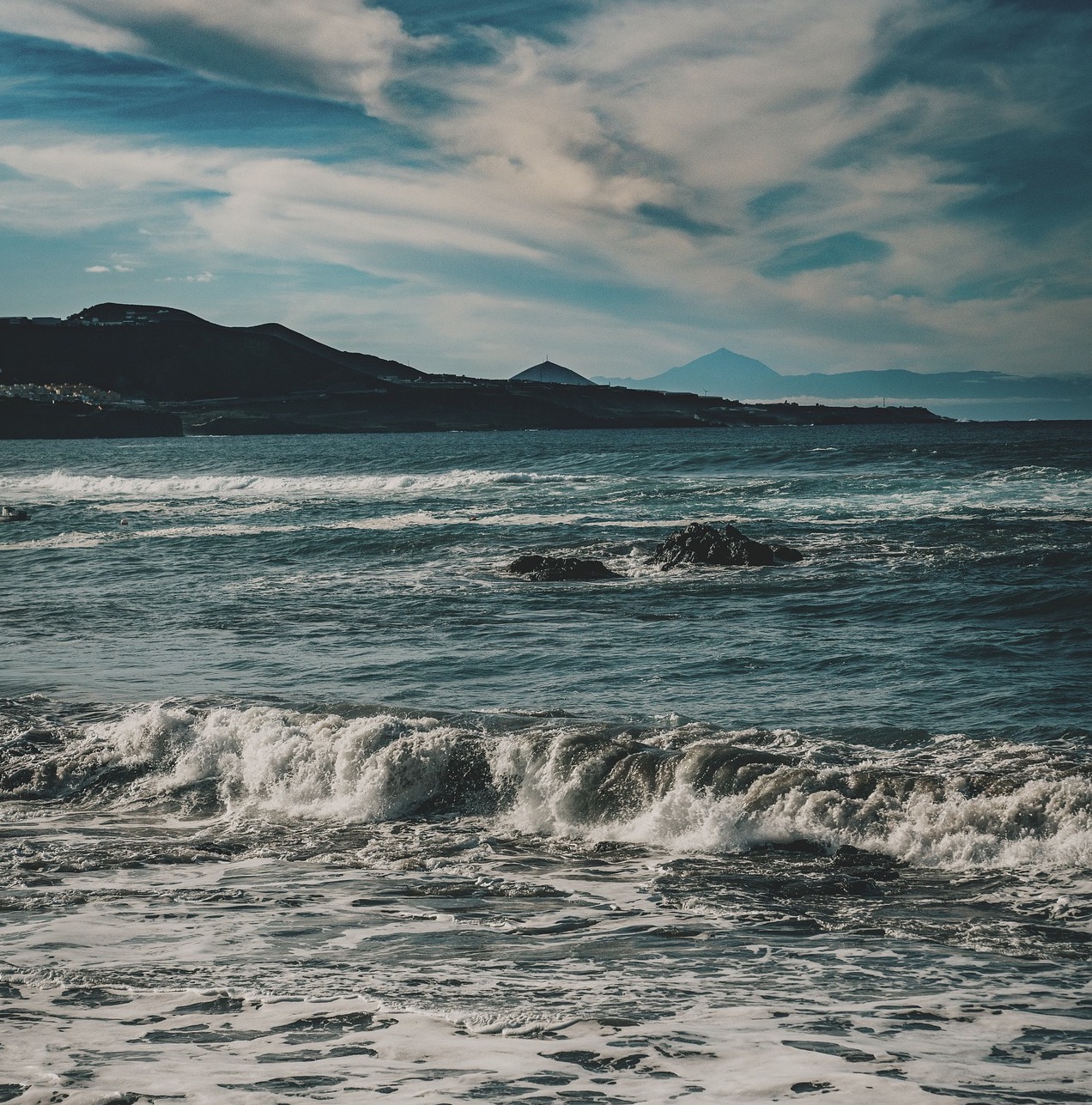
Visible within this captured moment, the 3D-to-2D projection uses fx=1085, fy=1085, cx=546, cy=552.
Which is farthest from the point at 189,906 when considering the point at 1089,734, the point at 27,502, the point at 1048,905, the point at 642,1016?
the point at 27,502

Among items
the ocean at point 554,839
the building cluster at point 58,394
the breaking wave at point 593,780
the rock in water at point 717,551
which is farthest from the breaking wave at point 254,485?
the building cluster at point 58,394

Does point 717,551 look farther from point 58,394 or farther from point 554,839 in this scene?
point 58,394

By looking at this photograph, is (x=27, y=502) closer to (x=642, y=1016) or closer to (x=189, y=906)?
(x=189, y=906)

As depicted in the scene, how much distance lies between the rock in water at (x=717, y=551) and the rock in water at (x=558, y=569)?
164cm

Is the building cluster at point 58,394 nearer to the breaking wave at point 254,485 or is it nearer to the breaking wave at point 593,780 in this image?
the breaking wave at point 254,485

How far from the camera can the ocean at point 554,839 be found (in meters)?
5.50

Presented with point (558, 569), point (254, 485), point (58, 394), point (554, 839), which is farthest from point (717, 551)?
point (58, 394)

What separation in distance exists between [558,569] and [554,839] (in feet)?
45.6

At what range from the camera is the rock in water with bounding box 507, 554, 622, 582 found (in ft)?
76.8

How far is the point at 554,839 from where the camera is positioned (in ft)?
32.0

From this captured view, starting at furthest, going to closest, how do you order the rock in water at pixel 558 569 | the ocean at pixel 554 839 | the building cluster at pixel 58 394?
the building cluster at pixel 58 394
the rock in water at pixel 558 569
the ocean at pixel 554 839

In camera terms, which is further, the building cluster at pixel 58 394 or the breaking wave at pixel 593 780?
the building cluster at pixel 58 394

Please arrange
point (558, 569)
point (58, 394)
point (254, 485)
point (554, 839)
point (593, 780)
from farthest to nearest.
A: 1. point (58, 394)
2. point (254, 485)
3. point (558, 569)
4. point (593, 780)
5. point (554, 839)

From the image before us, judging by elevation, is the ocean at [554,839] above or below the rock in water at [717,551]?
below
